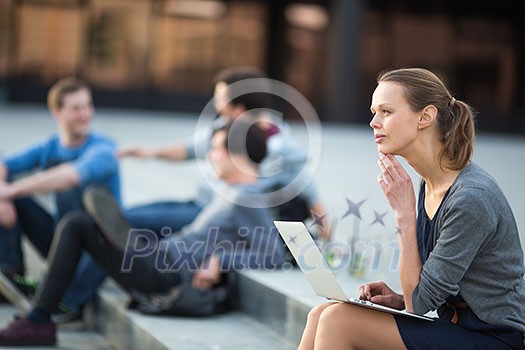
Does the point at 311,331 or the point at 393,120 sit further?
the point at 311,331

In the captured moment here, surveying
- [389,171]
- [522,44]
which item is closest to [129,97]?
[522,44]

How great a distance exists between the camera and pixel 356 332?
2.81 meters

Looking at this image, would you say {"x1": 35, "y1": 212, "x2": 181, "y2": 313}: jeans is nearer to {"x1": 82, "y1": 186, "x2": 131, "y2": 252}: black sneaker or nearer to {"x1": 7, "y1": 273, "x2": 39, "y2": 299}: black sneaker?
{"x1": 82, "y1": 186, "x2": 131, "y2": 252}: black sneaker

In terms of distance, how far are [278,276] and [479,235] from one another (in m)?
2.08

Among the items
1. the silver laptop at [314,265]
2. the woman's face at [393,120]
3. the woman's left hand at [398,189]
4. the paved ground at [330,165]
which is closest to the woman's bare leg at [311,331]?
the silver laptop at [314,265]

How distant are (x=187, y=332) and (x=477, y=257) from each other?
194 cm

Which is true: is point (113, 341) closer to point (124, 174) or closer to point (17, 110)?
point (124, 174)

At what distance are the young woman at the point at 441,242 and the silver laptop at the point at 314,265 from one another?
0.11ft

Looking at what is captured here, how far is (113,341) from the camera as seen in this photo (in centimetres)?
505

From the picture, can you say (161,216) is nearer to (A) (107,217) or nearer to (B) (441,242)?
(A) (107,217)

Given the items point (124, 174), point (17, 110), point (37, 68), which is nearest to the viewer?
point (124, 174)

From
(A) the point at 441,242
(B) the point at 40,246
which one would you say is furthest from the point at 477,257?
(B) the point at 40,246

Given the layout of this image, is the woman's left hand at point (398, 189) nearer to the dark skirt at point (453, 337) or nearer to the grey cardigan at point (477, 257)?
the grey cardigan at point (477, 257)

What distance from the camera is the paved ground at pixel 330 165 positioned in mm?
5914
